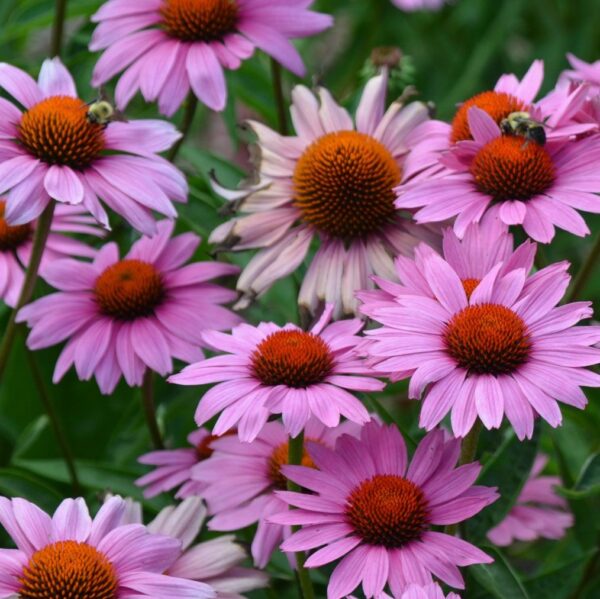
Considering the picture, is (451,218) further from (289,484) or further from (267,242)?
(289,484)

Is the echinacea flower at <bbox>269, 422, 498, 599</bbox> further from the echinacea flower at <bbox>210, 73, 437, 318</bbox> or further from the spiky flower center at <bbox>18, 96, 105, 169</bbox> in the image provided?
the spiky flower center at <bbox>18, 96, 105, 169</bbox>

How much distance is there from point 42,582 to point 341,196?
1.44 ft

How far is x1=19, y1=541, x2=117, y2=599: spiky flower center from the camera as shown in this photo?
0.73 m

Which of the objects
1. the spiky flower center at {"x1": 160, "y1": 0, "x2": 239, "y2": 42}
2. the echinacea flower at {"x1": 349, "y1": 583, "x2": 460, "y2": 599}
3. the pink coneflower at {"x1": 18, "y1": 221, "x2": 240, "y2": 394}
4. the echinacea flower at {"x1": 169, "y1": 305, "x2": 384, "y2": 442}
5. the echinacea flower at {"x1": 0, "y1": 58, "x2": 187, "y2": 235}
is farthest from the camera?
the spiky flower center at {"x1": 160, "y1": 0, "x2": 239, "y2": 42}

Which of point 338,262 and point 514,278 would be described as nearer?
point 514,278

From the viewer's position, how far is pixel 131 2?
115 centimetres

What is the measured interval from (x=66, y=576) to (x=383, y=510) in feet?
0.65

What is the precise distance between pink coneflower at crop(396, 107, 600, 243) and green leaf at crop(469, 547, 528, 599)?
0.78ft

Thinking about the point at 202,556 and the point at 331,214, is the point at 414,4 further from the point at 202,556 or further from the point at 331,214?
the point at 202,556

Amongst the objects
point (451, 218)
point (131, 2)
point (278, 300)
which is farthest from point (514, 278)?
point (278, 300)

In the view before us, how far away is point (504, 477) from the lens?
0.99 m

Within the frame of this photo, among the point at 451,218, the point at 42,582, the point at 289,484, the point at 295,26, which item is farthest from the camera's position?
the point at 295,26

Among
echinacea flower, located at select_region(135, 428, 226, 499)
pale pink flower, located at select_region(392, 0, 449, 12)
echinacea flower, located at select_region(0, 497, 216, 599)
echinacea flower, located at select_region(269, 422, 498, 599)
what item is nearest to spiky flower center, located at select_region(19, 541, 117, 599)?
echinacea flower, located at select_region(0, 497, 216, 599)

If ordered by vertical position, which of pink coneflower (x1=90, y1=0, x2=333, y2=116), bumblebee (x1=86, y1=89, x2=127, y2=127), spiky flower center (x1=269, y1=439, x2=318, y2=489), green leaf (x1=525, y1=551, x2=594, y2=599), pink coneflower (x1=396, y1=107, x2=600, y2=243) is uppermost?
pink coneflower (x1=396, y1=107, x2=600, y2=243)
